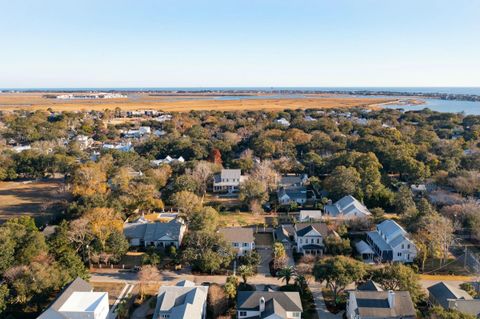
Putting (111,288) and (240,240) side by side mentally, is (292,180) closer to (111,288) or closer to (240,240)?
(240,240)

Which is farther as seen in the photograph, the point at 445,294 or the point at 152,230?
the point at 152,230

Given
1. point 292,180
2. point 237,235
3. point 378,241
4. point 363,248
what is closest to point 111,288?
point 237,235

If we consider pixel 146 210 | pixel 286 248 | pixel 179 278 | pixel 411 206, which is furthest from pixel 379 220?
pixel 146 210

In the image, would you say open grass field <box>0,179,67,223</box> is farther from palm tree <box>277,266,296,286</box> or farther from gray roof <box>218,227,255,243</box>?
palm tree <box>277,266,296,286</box>

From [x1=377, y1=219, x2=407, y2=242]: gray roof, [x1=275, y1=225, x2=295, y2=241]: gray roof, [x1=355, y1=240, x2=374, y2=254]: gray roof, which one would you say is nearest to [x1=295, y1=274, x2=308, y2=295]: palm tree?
[x1=355, y1=240, x2=374, y2=254]: gray roof

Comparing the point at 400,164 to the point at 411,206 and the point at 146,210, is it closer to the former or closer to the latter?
the point at 411,206

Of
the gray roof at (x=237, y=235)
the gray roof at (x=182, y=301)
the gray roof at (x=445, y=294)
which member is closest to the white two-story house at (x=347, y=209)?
the gray roof at (x=237, y=235)
